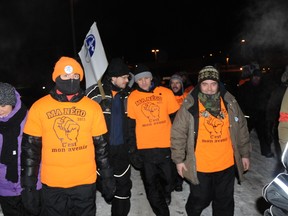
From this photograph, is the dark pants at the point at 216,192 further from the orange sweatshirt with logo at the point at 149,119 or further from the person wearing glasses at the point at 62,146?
the person wearing glasses at the point at 62,146

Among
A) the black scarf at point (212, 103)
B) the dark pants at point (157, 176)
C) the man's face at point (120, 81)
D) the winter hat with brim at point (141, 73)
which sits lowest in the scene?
the dark pants at point (157, 176)

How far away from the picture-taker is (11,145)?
11.3 feet

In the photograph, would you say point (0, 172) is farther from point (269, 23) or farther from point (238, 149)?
point (269, 23)

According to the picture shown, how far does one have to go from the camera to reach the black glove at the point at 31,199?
10.3 ft

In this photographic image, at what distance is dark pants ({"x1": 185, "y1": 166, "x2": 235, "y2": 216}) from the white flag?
1.86 metres

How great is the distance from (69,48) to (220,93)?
35.6m

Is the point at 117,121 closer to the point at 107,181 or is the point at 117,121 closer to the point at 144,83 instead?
the point at 144,83

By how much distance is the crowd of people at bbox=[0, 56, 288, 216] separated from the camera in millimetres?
3121

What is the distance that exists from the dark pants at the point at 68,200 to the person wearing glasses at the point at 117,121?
984 mm

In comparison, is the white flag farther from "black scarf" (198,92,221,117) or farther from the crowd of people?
"black scarf" (198,92,221,117)

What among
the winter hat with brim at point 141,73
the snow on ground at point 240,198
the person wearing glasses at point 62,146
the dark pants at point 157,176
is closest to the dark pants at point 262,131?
the snow on ground at point 240,198

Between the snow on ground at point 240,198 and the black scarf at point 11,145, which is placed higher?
the black scarf at point 11,145

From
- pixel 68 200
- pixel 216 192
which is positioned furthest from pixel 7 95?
pixel 216 192

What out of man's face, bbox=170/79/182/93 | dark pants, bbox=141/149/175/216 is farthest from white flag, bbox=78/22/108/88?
man's face, bbox=170/79/182/93
